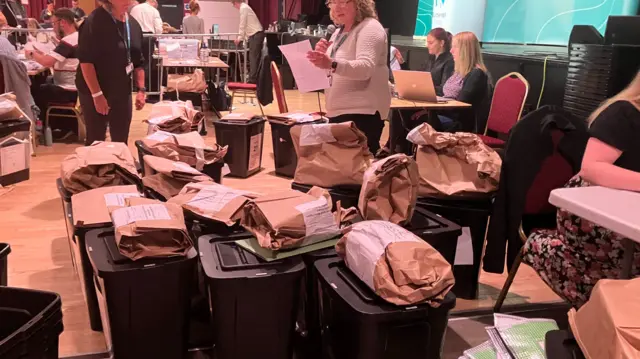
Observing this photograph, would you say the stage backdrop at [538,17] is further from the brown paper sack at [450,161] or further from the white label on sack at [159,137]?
the white label on sack at [159,137]

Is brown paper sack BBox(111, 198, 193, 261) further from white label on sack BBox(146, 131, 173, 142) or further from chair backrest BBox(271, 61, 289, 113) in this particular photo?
chair backrest BBox(271, 61, 289, 113)

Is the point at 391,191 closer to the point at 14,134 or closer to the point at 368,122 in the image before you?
the point at 368,122

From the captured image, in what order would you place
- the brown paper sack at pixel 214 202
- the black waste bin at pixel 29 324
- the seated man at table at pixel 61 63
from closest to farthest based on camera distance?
the black waste bin at pixel 29 324
the brown paper sack at pixel 214 202
the seated man at table at pixel 61 63

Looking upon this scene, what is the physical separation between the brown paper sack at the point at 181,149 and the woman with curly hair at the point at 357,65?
75 centimetres

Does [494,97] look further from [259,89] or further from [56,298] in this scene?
[56,298]

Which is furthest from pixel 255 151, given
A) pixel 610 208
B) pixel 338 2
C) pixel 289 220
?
pixel 610 208

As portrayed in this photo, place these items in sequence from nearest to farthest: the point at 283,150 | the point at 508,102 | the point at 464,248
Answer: the point at 464,248, the point at 508,102, the point at 283,150

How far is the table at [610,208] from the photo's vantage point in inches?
54.3

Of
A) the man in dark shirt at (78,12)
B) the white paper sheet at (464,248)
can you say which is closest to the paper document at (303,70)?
the white paper sheet at (464,248)

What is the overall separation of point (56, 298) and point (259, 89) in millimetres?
4330

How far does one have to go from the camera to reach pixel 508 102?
4.38 m

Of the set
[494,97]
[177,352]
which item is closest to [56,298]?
[177,352]

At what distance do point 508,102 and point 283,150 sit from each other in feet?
6.04

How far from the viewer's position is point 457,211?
2559 mm
